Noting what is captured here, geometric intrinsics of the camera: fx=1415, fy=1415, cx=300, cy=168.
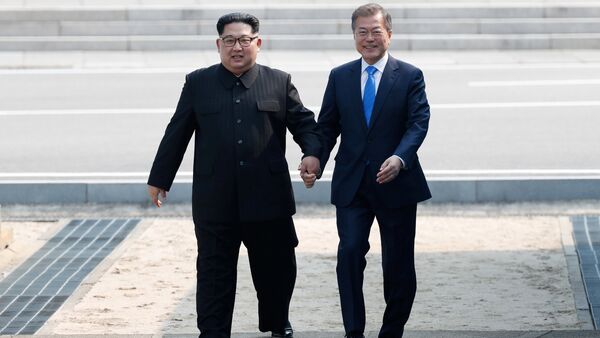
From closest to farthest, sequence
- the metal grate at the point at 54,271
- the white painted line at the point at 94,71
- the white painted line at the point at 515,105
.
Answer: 1. the metal grate at the point at 54,271
2. the white painted line at the point at 515,105
3. the white painted line at the point at 94,71

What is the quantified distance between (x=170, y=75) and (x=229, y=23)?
11.8m

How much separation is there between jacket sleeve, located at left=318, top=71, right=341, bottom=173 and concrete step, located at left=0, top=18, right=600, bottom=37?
13959 mm

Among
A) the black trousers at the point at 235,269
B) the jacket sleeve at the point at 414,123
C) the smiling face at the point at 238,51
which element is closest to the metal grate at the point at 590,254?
the jacket sleeve at the point at 414,123

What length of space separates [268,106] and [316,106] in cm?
889

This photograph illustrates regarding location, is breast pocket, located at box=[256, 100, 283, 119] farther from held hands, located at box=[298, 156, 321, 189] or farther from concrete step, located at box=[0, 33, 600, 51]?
concrete step, located at box=[0, 33, 600, 51]

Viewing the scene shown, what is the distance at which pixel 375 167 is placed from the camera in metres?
7.06

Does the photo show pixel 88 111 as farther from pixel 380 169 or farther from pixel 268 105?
pixel 380 169

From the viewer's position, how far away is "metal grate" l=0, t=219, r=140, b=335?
26.9 ft

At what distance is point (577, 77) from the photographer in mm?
18156

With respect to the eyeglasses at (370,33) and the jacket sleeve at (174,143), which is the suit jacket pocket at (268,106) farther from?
the eyeglasses at (370,33)

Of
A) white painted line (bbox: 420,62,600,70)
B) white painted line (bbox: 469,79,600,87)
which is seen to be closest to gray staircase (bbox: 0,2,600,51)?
white painted line (bbox: 420,62,600,70)

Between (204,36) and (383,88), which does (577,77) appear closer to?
(204,36)

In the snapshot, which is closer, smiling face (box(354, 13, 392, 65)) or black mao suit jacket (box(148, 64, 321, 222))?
smiling face (box(354, 13, 392, 65))

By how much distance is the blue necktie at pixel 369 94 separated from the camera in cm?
708
